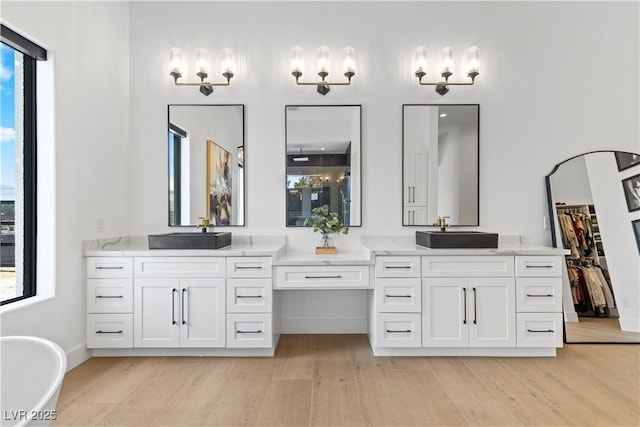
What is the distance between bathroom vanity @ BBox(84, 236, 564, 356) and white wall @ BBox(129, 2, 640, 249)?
1.96 feet

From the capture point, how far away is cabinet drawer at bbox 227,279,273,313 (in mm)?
2725

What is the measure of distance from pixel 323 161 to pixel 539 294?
1.92 metres

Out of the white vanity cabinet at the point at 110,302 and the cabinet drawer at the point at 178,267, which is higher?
the cabinet drawer at the point at 178,267

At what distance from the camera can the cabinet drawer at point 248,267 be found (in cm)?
273

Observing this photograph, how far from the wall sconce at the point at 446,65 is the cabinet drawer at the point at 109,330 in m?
2.93

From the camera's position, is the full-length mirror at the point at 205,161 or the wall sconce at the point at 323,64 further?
the full-length mirror at the point at 205,161

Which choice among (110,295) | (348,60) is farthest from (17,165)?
(348,60)

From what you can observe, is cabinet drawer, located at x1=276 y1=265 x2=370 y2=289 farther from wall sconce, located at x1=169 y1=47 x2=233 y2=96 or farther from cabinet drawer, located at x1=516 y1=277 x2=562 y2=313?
wall sconce, located at x1=169 y1=47 x2=233 y2=96

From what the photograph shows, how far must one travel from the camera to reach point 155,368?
2584mm

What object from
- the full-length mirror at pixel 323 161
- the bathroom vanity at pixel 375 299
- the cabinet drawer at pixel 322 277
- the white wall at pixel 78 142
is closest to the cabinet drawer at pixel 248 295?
the bathroom vanity at pixel 375 299

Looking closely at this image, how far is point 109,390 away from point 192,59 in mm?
2576

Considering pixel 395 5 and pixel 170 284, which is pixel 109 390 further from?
pixel 395 5

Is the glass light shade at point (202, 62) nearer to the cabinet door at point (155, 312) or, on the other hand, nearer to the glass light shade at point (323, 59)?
the glass light shade at point (323, 59)

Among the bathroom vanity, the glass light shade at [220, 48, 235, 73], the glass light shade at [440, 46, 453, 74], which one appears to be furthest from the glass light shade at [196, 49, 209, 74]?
the glass light shade at [440, 46, 453, 74]
